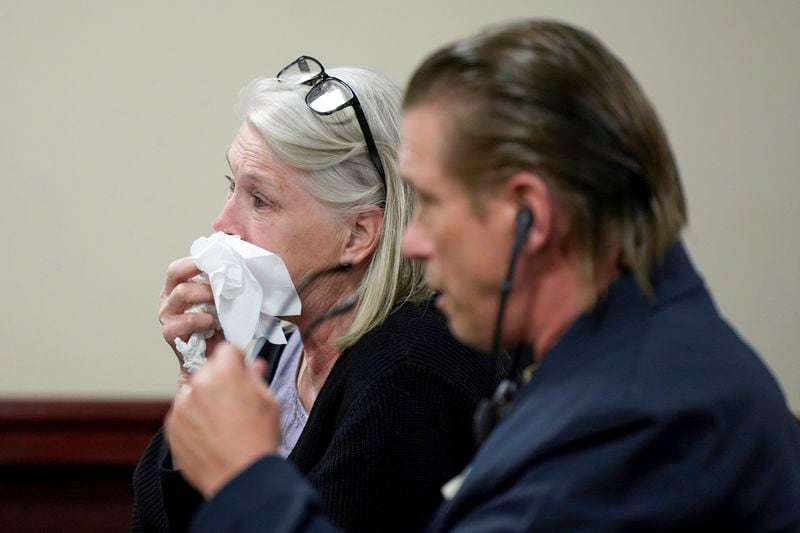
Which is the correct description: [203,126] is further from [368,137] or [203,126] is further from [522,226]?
[522,226]

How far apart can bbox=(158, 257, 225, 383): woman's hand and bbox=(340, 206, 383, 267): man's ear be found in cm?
24

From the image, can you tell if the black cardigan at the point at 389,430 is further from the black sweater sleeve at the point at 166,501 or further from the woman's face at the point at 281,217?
the woman's face at the point at 281,217

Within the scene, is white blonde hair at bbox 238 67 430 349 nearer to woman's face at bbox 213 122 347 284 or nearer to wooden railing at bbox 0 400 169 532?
woman's face at bbox 213 122 347 284

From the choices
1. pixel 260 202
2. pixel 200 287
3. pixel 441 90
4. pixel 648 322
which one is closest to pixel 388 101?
pixel 260 202

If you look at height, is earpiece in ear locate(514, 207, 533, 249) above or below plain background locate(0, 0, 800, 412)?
above

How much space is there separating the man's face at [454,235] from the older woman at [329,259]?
0.45 metres

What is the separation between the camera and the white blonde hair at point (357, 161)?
1676 millimetres

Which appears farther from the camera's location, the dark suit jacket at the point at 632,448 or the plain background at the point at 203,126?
the plain background at the point at 203,126

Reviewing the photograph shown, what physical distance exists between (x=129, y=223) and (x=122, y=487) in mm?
670

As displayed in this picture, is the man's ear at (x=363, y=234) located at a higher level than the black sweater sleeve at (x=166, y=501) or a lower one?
higher

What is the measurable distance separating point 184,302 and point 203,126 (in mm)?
820

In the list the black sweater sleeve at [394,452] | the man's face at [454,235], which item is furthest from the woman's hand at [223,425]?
the black sweater sleeve at [394,452]

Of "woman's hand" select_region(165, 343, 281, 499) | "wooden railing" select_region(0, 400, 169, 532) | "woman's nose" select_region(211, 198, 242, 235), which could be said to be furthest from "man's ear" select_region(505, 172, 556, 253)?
"wooden railing" select_region(0, 400, 169, 532)

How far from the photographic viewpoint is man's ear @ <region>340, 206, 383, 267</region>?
1.72 meters
